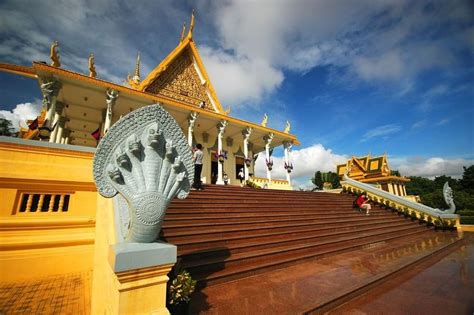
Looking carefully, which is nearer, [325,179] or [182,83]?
[182,83]

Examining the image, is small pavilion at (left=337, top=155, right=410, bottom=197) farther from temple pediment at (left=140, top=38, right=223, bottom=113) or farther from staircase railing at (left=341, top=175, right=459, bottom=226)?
temple pediment at (left=140, top=38, right=223, bottom=113)

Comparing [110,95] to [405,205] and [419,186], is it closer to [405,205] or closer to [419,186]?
[405,205]

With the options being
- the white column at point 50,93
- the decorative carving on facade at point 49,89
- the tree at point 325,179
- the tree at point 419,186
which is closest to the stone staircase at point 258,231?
the white column at point 50,93

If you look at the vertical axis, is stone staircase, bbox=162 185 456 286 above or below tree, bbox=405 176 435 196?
below

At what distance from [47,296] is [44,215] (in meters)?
1.59

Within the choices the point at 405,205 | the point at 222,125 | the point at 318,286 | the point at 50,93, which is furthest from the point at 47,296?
the point at 405,205

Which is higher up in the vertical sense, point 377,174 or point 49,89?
point 49,89

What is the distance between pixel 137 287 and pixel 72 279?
3.46 metres

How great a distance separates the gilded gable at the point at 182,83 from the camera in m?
13.2

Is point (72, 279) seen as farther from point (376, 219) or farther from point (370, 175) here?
→ point (370, 175)

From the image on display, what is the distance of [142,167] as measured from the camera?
1.88 metres

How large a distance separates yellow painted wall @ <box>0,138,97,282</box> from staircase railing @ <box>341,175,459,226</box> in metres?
12.8

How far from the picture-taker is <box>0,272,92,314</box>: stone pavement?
308cm

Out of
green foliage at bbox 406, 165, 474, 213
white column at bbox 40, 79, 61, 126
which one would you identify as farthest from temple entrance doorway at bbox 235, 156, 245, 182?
green foliage at bbox 406, 165, 474, 213
